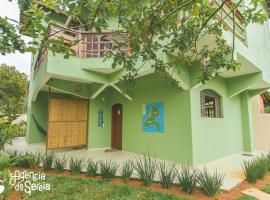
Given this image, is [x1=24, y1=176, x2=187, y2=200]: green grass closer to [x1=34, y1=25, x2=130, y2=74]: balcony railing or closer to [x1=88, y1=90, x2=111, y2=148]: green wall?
[x1=34, y1=25, x2=130, y2=74]: balcony railing

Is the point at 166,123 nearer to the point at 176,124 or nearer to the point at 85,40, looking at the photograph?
the point at 176,124

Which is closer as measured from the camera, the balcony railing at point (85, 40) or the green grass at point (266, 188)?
the balcony railing at point (85, 40)

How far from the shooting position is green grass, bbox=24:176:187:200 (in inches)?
154

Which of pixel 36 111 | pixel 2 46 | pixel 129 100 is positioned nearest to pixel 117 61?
pixel 2 46

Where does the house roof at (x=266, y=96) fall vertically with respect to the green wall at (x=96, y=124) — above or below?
above

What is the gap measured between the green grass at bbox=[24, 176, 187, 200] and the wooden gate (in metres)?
4.16

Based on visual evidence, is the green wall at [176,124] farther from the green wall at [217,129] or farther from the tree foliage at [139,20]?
the tree foliage at [139,20]

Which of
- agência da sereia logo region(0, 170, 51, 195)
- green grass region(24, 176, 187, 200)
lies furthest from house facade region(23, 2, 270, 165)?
agência da sereia logo region(0, 170, 51, 195)

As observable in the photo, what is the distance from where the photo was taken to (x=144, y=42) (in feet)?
10.5

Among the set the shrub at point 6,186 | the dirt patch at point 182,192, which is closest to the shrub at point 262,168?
the dirt patch at point 182,192

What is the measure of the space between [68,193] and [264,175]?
5.35 metres

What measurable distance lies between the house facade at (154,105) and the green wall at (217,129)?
0.11ft

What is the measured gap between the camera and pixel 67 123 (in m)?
9.05

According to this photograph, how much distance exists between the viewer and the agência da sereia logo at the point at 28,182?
13.4ft
